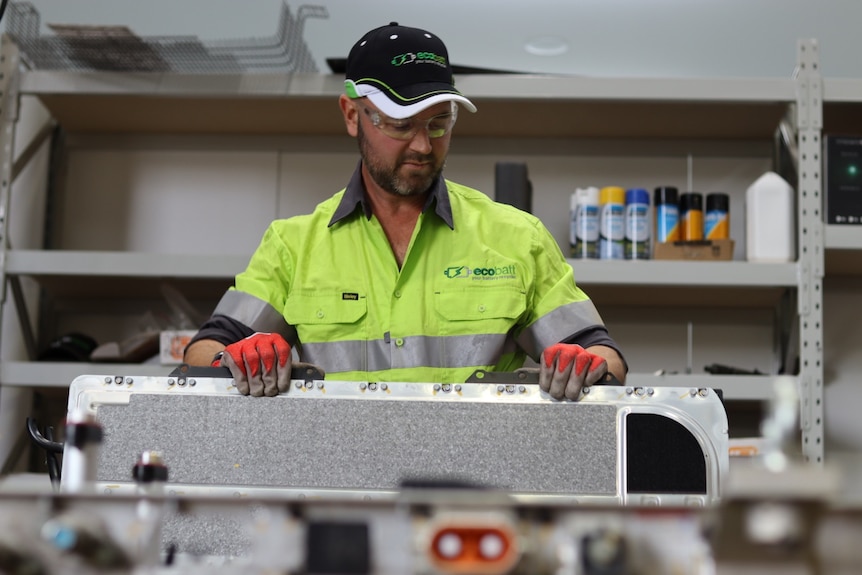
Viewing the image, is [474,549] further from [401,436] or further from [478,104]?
[478,104]

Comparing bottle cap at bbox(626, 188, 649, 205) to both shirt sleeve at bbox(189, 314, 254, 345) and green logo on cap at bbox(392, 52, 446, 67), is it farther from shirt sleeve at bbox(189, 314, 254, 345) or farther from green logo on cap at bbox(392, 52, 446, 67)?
shirt sleeve at bbox(189, 314, 254, 345)

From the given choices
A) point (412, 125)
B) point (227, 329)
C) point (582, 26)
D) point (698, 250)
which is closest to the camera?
point (227, 329)

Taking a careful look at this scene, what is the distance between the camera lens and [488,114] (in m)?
2.41

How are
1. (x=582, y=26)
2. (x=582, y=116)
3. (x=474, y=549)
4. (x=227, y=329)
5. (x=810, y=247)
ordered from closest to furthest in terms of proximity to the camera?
(x=474, y=549) → (x=227, y=329) → (x=810, y=247) → (x=582, y=116) → (x=582, y=26)

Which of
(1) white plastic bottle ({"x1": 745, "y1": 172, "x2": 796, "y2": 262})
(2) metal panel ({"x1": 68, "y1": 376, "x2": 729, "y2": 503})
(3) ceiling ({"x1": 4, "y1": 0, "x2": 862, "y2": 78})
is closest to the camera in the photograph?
(2) metal panel ({"x1": 68, "y1": 376, "x2": 729, "y2": 503})

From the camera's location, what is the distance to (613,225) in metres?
2.25

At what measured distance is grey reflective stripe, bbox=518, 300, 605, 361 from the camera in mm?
1517

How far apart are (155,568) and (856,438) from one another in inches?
91.5

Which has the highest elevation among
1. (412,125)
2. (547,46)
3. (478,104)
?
(547,46)

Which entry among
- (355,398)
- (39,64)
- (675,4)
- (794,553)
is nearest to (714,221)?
(675,4)

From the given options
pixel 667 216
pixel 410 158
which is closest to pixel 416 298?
pixel 410 158

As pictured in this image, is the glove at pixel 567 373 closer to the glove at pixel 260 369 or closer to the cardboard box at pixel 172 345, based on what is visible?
the glove at pixel 260 369

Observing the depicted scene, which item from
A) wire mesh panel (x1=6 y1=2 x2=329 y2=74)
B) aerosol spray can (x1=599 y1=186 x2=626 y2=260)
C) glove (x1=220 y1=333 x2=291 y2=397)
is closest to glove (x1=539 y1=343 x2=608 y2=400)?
glove (x1=220 y1=333 x2=291 y2=397)

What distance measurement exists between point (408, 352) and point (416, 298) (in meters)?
0.10
